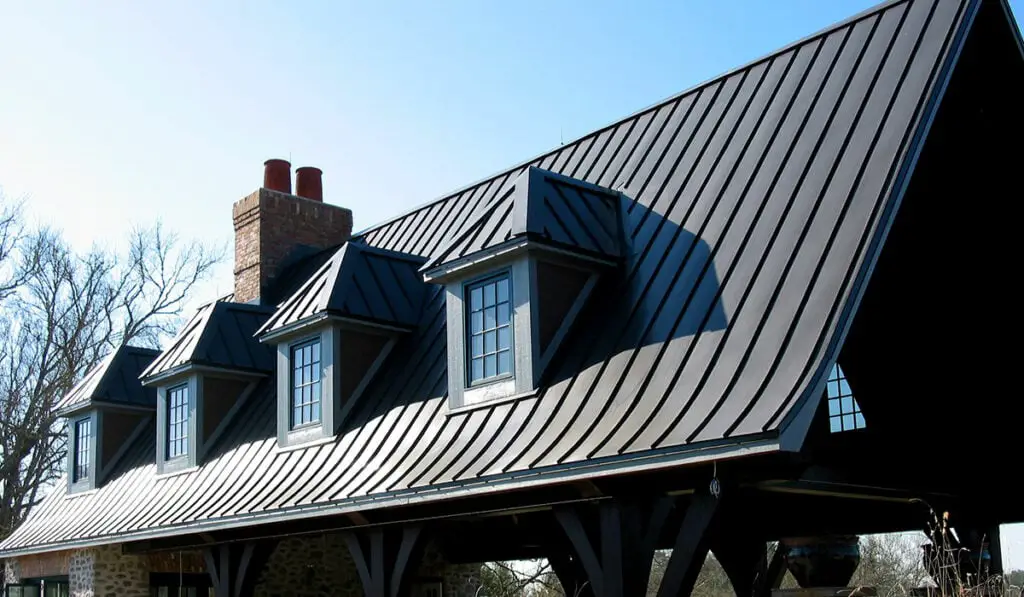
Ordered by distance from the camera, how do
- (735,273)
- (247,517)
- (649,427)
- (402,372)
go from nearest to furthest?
(649,427) → (735,273) → (247,517) → (402,372)

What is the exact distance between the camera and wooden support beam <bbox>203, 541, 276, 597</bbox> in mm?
14062

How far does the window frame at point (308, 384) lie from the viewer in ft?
47.5

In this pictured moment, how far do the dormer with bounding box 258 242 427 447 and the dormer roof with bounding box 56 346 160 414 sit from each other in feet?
18.7

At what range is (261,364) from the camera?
17.8 metres

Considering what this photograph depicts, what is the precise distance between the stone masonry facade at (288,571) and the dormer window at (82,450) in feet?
7.00

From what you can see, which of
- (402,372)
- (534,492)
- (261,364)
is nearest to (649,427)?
(534,492)

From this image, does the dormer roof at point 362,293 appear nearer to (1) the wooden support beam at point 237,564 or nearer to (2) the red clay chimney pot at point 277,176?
(1) the wooden support beam at point 237,564

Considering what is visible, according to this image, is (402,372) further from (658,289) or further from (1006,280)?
(1006,280)

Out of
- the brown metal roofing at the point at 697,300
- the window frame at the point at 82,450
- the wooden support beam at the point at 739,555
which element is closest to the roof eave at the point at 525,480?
the brown metal roofing at the point at 697,300

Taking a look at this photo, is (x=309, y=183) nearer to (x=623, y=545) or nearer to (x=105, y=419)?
(x=105, y=419)

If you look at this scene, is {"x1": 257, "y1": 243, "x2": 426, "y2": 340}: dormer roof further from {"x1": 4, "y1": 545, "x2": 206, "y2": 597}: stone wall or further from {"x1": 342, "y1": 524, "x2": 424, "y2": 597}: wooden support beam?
{"x1": 4, "y1": 545, "x2": 206, "y2": 597}: stone wall

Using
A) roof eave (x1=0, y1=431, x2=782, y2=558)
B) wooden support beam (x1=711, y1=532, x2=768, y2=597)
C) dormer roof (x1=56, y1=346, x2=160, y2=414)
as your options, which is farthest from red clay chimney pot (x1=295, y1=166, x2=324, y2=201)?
wooden support beam (x1=711, y1=532, x2=768, y2=597)

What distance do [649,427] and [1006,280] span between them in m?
4.40

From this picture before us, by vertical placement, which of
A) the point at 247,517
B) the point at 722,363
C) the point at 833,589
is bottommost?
the point at 833,589
